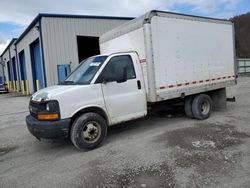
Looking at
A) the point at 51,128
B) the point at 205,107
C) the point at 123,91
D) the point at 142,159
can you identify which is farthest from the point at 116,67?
the point at 205,107

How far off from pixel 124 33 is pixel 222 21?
11.8ft

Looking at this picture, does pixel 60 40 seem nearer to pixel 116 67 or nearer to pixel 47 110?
pixel 116 67

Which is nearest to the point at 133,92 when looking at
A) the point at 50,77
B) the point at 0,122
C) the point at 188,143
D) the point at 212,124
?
the point at 188,143

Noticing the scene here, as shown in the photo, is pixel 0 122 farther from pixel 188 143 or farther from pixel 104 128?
pixel 188 143

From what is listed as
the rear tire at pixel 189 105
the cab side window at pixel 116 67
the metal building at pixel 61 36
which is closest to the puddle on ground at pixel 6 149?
the cab side window at pixel 116 67

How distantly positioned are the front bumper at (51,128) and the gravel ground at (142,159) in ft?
1.72

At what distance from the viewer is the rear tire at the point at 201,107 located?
23.2 feet

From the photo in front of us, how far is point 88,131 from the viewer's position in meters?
5.01

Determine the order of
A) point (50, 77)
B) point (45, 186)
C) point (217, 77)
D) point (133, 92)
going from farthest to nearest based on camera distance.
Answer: point (50, 77), point (217, 77), point (133, 92), point (45, 186)

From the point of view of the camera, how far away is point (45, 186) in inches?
143

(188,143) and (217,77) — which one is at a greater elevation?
(217,77)

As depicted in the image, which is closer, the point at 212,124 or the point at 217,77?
the point at 212,124

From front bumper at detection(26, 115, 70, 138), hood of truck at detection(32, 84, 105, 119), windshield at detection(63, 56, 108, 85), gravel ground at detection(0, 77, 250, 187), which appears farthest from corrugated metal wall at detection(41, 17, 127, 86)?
front bumper at detection(26, 115, 70, 138)

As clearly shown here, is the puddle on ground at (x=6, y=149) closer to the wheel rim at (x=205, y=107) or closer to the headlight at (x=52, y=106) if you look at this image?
the headlight at (x=52, y=106)
